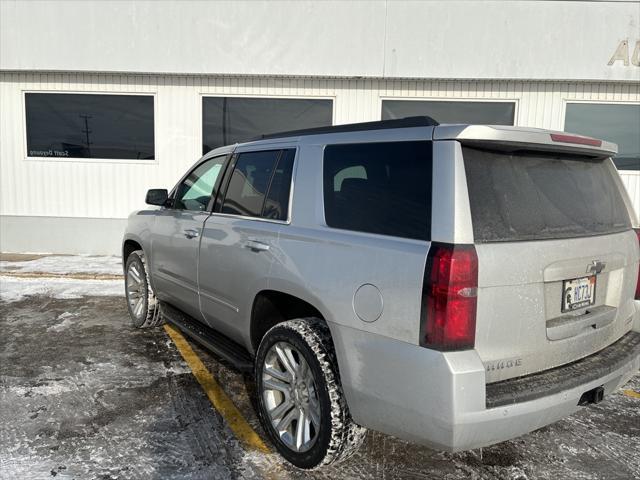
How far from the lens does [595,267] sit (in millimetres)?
2504

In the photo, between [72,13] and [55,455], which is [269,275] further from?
[72,13]

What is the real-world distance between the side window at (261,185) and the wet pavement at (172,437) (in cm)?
146

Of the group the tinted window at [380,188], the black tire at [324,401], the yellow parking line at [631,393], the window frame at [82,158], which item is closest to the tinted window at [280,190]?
the tinted window at [380,188]

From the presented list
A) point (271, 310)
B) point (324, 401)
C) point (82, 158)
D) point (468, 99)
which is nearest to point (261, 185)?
point (271, 310)

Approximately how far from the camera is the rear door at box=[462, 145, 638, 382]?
7.00 feet

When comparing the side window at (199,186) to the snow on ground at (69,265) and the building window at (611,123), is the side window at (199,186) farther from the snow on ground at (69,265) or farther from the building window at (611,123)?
the building window at (611,123)

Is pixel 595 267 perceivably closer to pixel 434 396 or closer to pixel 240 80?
pixel 434 396

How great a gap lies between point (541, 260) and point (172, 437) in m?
2.45

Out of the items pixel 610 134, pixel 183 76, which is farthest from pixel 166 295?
pixel 610 134

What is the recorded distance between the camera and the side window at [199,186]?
4.09m

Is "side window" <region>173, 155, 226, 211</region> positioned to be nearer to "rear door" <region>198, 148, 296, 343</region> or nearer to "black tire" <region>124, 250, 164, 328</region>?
"rear door" <region>198, 148, 296, 343</region>

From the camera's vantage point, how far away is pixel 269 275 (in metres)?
2.97

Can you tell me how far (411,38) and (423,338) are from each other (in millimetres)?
7547

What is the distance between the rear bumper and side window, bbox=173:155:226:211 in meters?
2.08
